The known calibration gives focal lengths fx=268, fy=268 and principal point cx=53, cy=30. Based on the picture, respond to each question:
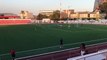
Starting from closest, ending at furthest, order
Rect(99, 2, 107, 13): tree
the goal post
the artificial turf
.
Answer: the goal post < the artificial turf < Rect(99, 2, 107, 13): tree

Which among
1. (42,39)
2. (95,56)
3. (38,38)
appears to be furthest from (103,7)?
(95,56)

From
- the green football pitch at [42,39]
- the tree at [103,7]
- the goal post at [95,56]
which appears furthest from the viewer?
the tree at [103,7]

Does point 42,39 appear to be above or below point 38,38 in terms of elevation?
above

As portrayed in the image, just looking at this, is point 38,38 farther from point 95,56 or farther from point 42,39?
point 95,56

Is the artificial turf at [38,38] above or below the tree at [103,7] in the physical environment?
above

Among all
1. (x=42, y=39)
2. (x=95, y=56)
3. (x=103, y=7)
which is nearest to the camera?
(x=95, y=56)

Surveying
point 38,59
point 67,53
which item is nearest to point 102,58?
point 38,59

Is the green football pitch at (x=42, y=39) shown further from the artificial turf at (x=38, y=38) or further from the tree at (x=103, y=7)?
the tree at (x=103, y=7)

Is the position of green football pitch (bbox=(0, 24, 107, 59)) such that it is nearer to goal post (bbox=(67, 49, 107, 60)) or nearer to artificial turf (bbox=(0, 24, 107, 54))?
artificial turf (bbox=(0, 24, 107, 54))

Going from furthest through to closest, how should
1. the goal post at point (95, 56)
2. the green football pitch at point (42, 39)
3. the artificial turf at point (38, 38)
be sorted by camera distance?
the artificial turf at point (38, 38), the green football pitch at point (42, 39), the goal post at point (95, 56)

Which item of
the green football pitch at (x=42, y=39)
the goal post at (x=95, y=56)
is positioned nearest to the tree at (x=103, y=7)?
the green football pitch at (x=42, y=39)

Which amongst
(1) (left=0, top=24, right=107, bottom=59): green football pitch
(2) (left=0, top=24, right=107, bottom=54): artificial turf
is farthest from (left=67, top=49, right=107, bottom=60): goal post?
(2) (left=0, top=24, right=107, bottom=54): artificial turf

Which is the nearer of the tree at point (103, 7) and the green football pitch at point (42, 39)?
the green football pitch at point (42, 39)

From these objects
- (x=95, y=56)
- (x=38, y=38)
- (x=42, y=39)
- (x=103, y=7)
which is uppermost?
(x=95, y=56)
